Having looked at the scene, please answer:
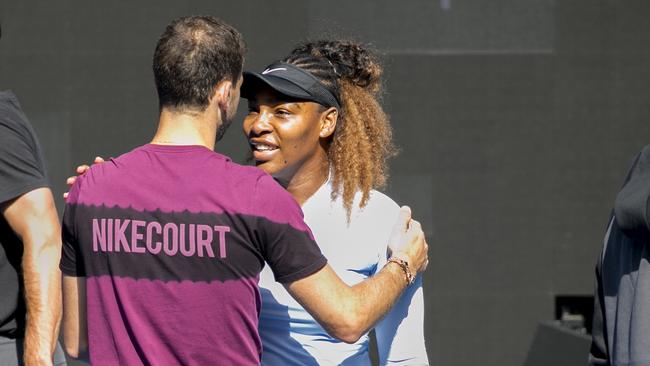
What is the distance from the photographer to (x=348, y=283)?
225 centimetres

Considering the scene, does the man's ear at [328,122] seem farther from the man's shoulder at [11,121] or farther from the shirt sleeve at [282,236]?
the man's shoulder at [11,121]

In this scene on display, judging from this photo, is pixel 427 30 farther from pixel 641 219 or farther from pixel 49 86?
pixel 641 219

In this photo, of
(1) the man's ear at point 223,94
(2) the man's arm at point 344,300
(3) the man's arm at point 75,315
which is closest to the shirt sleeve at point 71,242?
(3) the man's arm at point 75,315

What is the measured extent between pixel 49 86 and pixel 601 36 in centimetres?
304

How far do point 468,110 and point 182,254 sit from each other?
4.11 metres

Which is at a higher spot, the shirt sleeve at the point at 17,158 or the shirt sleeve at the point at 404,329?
the shirt sleeve at the point at 17,158

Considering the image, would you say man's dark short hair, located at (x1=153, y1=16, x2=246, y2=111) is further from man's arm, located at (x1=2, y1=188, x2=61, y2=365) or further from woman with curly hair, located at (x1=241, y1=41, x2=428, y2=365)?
man's arm, located at (x1=2, y1=188, x2=61, y2=365)

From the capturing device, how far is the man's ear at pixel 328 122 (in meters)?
2.35

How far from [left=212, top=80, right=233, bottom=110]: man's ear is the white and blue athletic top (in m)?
0.46

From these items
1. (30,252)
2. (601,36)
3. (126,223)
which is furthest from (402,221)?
(601,36)

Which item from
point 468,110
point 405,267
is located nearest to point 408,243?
point 405,267

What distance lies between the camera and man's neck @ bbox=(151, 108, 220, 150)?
1.87 metres

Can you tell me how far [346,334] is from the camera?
73.6 inches

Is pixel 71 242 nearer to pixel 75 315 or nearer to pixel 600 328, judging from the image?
pixel 75 315
